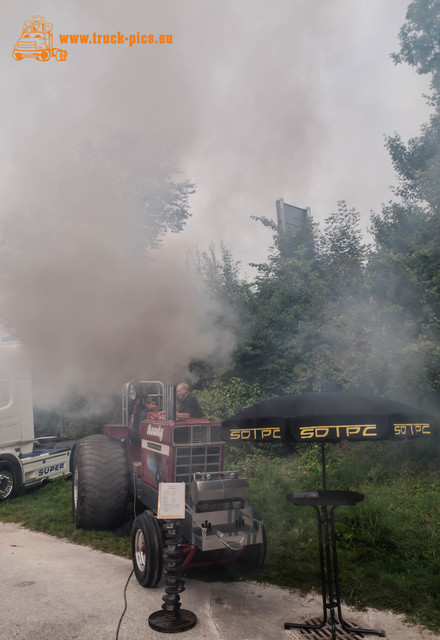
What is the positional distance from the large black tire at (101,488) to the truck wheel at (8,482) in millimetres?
2838

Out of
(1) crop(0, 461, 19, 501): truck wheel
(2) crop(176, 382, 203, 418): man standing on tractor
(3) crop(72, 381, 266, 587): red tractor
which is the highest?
(2) crop(176, 382, 203, 418): man standing on tractor

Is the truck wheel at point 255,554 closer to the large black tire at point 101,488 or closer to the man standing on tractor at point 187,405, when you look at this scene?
the man standing on tractor at point 187,405

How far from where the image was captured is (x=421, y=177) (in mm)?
8547

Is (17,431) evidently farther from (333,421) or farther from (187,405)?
(333,421)

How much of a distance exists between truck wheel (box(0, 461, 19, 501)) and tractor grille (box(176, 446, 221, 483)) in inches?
190

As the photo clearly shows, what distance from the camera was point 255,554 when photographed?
5.17 m

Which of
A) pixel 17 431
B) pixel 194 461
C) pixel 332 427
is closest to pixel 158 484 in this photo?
pixel 194 461

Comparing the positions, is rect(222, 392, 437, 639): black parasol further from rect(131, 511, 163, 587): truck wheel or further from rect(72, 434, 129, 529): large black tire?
rect(72, 434, 129, 529): large black tire

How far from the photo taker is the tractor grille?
5523 millimetres

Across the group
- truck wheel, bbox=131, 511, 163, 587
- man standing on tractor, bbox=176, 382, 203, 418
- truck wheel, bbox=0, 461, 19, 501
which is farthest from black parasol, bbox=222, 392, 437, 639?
truck wheel, bbox=0, 461, 19, 501

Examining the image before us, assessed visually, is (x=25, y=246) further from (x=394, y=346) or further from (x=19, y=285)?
(x=394, y=346)

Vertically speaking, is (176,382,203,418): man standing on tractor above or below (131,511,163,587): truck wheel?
above

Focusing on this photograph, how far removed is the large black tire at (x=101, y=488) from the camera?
633 cm

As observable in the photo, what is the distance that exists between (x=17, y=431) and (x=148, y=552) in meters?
5.62
